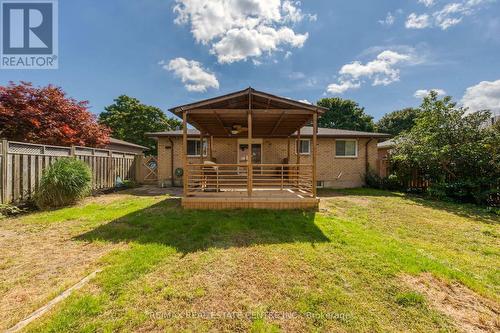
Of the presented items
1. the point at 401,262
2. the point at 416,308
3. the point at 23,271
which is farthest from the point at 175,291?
the point at 401,262

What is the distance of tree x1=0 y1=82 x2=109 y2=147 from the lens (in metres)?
8.43

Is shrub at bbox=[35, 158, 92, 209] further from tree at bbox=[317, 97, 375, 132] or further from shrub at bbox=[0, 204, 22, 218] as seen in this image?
tree at bbox=[317, 97, 375, 132]

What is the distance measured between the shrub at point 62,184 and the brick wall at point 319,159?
488 centimetres

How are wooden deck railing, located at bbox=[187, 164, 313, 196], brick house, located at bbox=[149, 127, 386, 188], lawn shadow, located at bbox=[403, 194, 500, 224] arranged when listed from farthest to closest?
1. brick house, located at bbox=[149, 127, 386, 188]
2. wooden deck railing, located at bbox=[187, 164, 313, 196]
3. lawn shadow, located at bbox=[403, 194, 500, 224]

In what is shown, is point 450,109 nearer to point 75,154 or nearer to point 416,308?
point 416,308

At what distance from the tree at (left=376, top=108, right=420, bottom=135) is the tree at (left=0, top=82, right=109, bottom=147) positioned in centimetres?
4013

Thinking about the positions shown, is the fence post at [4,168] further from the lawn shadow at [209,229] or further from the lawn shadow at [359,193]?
the lawn shadow at [359,193]

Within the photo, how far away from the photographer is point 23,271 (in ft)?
10.1

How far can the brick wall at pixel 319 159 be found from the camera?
39.6 ft

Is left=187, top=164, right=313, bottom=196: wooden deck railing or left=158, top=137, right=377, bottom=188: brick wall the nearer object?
left=187, top=164, right=313, bottom=196: wooden deck railing

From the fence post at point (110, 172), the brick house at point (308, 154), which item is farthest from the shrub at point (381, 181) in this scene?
the fence post at point (110, 172)

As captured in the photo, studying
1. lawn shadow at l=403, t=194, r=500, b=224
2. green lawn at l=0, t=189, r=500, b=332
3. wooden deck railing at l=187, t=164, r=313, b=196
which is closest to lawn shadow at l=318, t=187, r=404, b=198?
lawn shadow at l=403, t=194, r=500, b=224

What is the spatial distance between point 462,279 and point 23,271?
6.64 meters

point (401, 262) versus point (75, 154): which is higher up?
point (75, 154)
